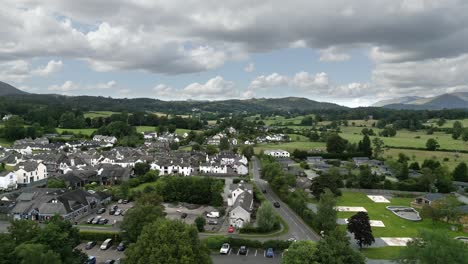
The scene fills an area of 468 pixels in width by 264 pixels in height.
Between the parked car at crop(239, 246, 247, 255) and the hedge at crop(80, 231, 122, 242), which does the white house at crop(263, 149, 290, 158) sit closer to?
the parked car at crop(239, 246, 247, 255)

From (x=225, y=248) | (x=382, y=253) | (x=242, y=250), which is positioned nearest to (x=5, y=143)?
(x=225, y=248)

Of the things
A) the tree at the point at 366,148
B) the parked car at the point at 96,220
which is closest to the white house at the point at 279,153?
the tree at the point at 366,148

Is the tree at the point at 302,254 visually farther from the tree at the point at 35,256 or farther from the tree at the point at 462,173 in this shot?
the tree at the point at 462,173

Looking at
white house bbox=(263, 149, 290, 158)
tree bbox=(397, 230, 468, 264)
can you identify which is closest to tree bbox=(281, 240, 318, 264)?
tree bbox=(397, 230, 468, 264)

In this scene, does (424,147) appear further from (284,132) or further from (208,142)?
(208,142)

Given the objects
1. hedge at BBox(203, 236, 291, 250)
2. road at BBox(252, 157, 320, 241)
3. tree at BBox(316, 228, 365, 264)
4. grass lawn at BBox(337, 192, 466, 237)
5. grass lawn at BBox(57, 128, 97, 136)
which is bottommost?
grass lawn at BBox(337, 192, 466, 237)
